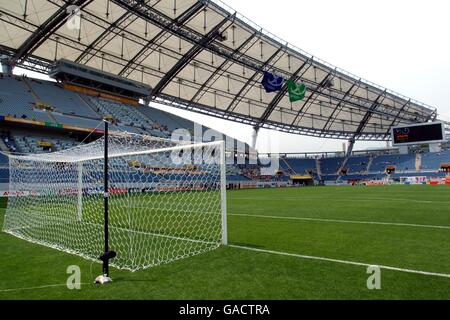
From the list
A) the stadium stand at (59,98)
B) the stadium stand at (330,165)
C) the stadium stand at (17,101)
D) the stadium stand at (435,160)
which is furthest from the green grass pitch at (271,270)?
the stadium stand at (330,165)

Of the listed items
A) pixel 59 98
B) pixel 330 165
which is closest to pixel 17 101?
pixel 59 98

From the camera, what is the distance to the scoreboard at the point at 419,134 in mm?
41594

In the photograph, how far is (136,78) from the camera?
3475cm

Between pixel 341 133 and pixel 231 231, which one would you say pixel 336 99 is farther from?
pixel 231 231

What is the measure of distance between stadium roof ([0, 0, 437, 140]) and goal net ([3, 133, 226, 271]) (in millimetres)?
16223

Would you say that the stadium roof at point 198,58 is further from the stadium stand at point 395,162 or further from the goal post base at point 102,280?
the goal post base at point 102,280

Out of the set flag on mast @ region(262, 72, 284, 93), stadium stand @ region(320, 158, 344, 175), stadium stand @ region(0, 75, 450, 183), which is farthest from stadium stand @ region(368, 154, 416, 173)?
flag on mast @ region(262, 72, 284, 93)

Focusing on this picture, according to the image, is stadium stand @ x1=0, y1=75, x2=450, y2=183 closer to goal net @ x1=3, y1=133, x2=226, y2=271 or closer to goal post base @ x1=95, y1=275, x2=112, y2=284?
goal net @ x1=3, y1=133, x2=226, y2=271

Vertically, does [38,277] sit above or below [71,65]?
below

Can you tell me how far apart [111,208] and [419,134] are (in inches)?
1684
